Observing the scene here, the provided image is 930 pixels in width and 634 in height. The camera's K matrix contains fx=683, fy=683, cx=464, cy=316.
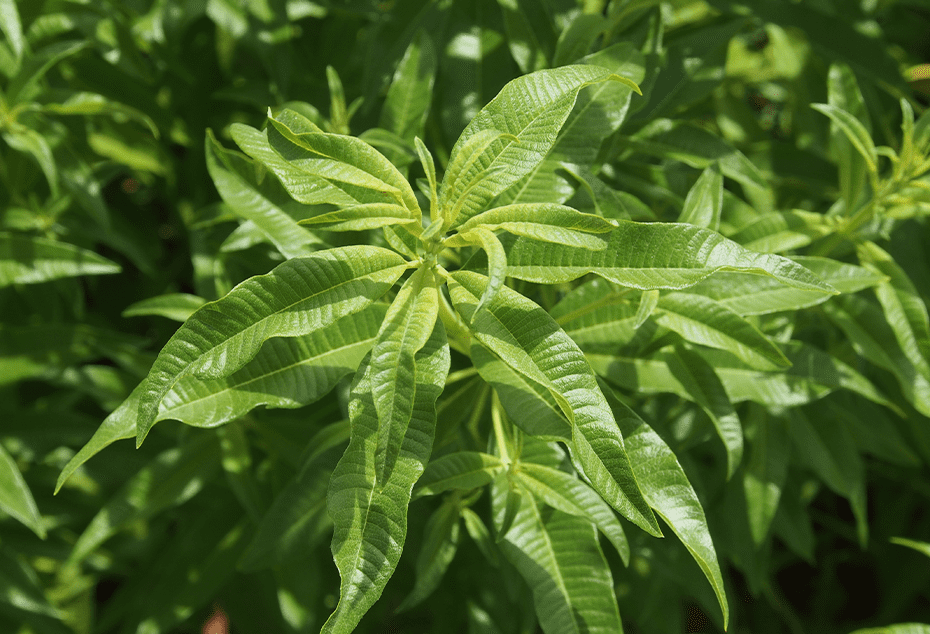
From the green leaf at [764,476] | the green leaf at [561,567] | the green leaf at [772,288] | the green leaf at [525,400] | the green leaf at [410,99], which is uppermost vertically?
the green leaf at [410,99]

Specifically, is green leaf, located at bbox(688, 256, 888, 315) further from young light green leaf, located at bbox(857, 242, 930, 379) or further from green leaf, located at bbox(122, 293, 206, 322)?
green leaf, located at bbox(122, 293, 206, 322)

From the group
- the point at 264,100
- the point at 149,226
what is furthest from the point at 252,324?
the point at 149,226

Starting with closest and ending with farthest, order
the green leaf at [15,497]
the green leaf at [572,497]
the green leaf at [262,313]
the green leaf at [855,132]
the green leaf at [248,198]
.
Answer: the green leaf at [262,313] < the green leaf at [572,497] < the green leaf at [248,198] < the green leaf at [855,132] < the green leaf at [15,497]

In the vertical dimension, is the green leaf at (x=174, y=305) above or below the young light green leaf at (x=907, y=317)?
above

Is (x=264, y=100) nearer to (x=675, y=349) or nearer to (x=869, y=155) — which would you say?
(x=675, y=349)

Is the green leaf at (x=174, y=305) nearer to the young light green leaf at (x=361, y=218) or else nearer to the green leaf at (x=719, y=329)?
the young light green leaf at (x=361, y=218)

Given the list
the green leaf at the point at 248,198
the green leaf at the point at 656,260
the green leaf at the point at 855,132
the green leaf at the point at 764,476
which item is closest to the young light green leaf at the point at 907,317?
the green leaf at the point at 855,132

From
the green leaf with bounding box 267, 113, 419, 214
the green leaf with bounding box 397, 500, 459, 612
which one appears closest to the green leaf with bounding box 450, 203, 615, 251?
the green leaf with bounding box 267, 113, 419, 214
